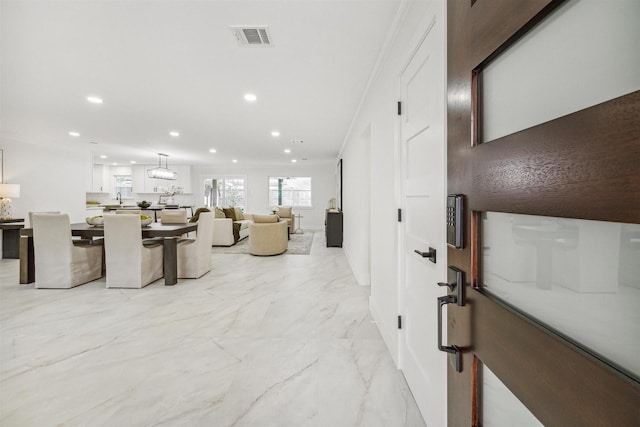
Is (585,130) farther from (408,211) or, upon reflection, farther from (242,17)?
(242,17)

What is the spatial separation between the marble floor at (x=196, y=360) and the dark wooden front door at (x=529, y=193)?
908 millimetres

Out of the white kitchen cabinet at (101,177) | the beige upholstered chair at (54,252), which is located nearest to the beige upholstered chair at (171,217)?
the beige upholstered chair at (54,252)

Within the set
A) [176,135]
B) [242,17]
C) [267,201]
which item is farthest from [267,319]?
[267,201]

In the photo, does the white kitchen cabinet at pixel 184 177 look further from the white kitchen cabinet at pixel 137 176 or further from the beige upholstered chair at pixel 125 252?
the beige upholstered chair at pixel 125 252

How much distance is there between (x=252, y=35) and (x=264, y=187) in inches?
356

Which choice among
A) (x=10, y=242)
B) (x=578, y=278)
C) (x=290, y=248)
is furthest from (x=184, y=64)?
(x=10, y=242)

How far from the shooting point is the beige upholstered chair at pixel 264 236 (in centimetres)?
588

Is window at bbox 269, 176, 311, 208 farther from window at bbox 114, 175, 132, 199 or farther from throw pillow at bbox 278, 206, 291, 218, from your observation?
window at bbox 114, 175, 132, 199

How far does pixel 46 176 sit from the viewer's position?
6.52 m

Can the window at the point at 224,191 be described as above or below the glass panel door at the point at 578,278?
above

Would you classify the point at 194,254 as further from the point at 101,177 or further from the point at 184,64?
the point at 101,177

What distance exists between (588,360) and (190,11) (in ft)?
8.67

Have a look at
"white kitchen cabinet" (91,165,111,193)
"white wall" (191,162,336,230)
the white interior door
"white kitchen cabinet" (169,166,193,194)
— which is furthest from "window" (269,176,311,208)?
the white interior door

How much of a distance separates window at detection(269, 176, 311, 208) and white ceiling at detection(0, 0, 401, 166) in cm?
576
